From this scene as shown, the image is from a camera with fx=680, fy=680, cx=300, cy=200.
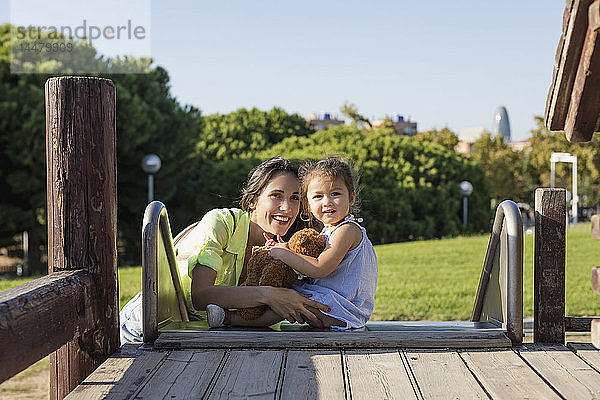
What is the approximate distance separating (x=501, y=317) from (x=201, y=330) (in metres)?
1.41

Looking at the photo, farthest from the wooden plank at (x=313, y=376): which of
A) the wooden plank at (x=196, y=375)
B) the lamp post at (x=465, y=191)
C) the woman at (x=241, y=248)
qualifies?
the lamp post at (x=465, y=191)

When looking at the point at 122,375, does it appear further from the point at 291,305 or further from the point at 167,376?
the point at 291,305

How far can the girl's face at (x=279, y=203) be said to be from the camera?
353cm

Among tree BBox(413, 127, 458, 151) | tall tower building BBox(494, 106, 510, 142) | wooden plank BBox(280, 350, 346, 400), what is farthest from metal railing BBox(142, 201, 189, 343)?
tall tower building BBox(494, 106, 510, 142)

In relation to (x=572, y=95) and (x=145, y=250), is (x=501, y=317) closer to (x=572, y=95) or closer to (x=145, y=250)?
(x=572, y=95)

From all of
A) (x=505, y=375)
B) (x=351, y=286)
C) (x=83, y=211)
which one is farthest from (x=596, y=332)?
(x=83, y=211)

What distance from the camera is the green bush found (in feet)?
65.2

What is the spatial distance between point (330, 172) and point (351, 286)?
22.7 inches

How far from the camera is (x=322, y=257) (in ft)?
10.7

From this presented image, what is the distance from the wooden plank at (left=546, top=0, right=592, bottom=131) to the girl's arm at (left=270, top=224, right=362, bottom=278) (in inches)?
42.1

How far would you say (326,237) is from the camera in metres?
3.38

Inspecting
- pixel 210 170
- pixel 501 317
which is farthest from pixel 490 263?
pixel 210 170

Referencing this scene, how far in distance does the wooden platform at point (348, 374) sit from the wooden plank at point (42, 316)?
0.20 metres

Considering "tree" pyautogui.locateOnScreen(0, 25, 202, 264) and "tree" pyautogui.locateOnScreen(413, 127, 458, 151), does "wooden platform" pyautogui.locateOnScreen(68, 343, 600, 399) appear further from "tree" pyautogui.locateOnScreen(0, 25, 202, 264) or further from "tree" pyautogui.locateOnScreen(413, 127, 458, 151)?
"tree" pyautogui.locateOnScreen(413, 127, 458, 151)
